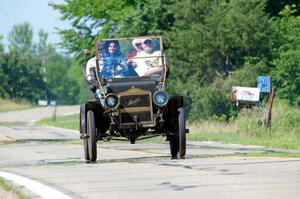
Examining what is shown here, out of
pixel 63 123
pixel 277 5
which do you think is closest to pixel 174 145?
pixel 277 5

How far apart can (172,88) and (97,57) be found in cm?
2714

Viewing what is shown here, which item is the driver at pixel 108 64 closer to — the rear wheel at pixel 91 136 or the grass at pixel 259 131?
the rear wheel at pixel 91 136

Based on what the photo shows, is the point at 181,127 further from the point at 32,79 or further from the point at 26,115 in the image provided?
the point at 32,79

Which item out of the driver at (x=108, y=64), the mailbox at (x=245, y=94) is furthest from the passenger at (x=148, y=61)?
the mailbox at (x=245, y=94)

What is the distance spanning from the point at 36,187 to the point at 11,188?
36 cm

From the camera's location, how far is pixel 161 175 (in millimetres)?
13531

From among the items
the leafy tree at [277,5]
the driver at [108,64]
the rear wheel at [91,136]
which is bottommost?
the rear wheel at [91,136]

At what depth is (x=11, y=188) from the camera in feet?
40.7

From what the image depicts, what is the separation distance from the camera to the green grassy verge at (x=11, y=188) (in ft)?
37.4

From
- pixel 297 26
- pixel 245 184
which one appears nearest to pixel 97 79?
pixel 245 184

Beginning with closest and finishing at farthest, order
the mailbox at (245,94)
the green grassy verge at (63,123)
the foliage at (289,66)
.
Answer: the mailbox at (245,94) < the foliage at (289,66) < the green grassy verge at (63,123)

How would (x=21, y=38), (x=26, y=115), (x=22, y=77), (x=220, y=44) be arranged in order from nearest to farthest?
(x=220, y=44) < (x=26, y=115) < (x=22, y=77) < (x=21, y=38)

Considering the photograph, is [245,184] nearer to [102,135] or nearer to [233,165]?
[233,165]

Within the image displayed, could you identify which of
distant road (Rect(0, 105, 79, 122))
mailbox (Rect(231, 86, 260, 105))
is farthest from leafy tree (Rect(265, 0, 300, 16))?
distant road (Rect(0, 105, 79, 122))
